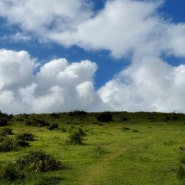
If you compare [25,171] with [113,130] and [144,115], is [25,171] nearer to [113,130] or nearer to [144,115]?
[113,130]

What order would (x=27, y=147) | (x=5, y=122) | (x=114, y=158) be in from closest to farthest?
(x=114, y=158) → (x=27, y=147) → (x=5, y=122)

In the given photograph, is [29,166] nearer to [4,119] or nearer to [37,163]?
[37,163]

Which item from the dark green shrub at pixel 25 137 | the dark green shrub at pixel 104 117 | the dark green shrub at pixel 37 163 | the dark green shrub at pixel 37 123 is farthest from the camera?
the dark green shrub at pixel 104 117

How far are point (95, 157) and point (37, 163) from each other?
20.7 ft

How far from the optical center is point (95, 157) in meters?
35.4

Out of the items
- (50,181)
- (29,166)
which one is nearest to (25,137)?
(29,166)

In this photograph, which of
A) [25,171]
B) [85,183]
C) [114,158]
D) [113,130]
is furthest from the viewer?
[113,130]

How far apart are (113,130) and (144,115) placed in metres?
18.8

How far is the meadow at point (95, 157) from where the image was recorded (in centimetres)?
2717

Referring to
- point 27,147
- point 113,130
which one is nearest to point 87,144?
point 27,147

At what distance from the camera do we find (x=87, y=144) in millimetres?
44344

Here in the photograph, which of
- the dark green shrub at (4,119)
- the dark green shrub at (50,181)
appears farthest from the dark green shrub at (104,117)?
the dark green shrub at (50,181)

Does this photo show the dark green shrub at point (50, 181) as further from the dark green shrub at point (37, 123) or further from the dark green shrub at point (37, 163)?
the dark green shrub at point (37, 123)

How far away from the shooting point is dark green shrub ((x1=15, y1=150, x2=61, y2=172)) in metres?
29.7
